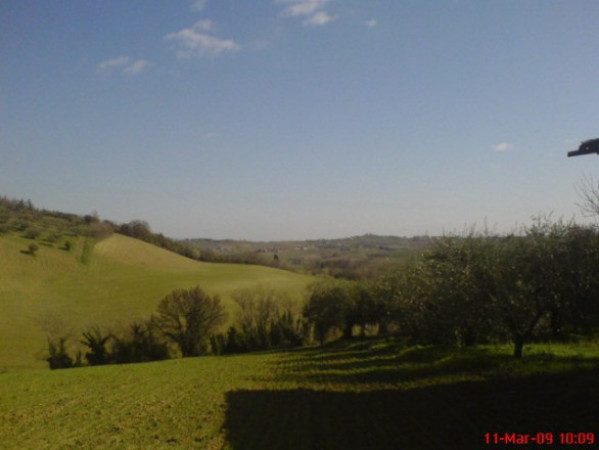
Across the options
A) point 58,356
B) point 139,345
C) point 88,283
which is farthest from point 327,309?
point 88,283

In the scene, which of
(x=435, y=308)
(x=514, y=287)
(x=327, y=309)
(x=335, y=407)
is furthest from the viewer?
(x=327, y=309)

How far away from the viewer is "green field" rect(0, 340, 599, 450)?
16688 millimetres

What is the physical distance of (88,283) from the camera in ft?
323

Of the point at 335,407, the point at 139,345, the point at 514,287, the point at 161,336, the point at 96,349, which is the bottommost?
the point at 139,345

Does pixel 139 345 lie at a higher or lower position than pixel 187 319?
lower

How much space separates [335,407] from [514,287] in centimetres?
1371

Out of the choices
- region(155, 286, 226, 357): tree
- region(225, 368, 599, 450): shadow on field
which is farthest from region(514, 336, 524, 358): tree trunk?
region(155, 286, 226, 357): tree

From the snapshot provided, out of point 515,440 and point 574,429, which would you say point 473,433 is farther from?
point 574,429

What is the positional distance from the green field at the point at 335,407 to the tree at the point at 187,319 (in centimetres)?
3263

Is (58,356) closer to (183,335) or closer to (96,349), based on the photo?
(96,349)

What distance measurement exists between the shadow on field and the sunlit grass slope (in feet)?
169

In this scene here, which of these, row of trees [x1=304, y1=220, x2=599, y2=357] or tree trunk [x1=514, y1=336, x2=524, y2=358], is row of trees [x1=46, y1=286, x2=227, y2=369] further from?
tree trunk [x1=514, y1=336, x2=524, y2=358]

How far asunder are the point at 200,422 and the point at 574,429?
15.3 metres

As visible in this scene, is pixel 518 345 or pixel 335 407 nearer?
pixel 335 407
